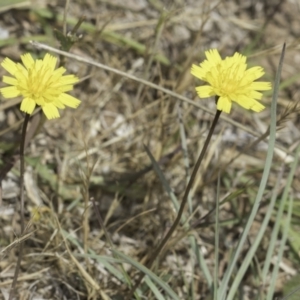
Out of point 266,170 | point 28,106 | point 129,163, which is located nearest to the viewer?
point 28,106

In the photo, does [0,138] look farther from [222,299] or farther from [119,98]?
[222,299]

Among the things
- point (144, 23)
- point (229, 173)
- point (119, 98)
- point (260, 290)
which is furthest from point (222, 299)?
point (144, 23)

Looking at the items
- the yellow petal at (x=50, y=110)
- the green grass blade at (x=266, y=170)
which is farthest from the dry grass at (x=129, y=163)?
the yellow petal at (x=50, y=110)

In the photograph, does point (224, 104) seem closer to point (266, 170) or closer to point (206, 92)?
point (206, 92)

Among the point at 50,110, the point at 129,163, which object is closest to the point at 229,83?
the point at 50,110

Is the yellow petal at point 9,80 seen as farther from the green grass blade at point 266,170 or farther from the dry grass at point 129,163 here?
the green grass blade at point 266,170
